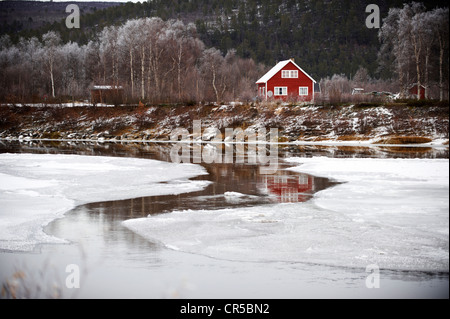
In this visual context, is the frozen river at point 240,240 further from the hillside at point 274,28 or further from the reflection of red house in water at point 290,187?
the hillside at point 274,28

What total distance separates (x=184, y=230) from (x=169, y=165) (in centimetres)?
1494

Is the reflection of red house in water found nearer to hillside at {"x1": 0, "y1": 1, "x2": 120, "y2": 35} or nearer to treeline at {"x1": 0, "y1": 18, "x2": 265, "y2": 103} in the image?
treeline at {"x1": 0, "y1": 18, "x2": 265, "y2": 103}

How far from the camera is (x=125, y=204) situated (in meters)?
16.0

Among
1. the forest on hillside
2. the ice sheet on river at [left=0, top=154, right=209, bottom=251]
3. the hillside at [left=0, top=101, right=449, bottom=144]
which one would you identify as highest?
the forest on hillside

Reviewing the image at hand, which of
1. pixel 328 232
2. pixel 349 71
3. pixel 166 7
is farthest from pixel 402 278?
pixel 166 7

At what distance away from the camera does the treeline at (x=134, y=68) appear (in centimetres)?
6731

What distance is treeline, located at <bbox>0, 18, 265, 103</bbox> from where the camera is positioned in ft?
221

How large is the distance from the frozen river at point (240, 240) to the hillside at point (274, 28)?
6838 centimetres

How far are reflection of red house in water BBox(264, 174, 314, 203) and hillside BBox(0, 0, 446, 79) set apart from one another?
6359cm

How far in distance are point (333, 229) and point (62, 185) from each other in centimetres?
1102

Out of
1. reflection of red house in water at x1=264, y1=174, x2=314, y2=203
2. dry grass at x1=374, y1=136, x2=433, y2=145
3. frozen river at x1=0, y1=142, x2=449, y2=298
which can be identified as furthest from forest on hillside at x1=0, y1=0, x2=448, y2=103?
frozen river at x1=0, y1=142, x2=449, y2=298

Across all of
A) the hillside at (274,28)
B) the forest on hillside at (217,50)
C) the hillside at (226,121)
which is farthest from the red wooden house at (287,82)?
the hillside at (274,28)

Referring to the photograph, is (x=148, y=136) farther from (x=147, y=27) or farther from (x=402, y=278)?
(x=402, y=278)
